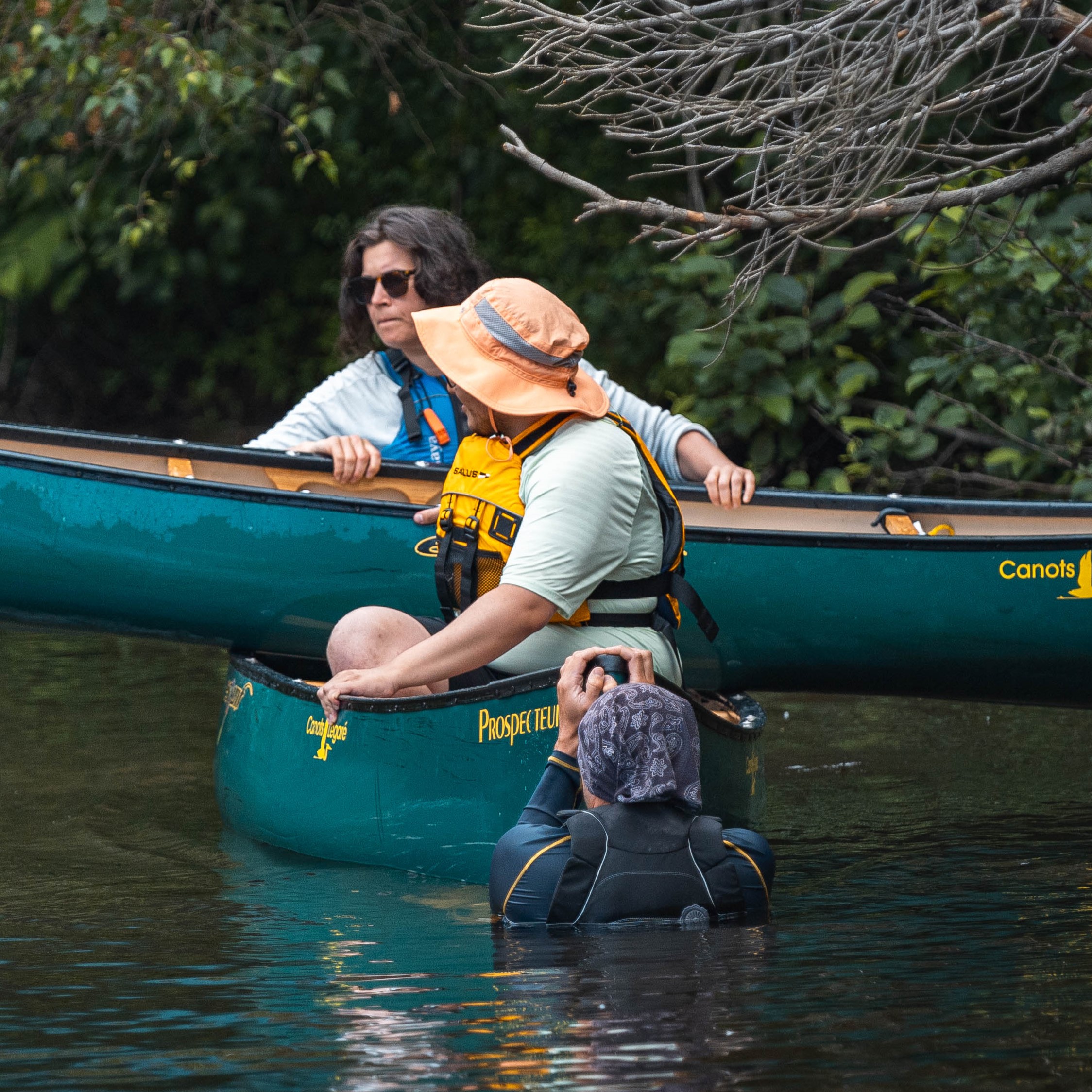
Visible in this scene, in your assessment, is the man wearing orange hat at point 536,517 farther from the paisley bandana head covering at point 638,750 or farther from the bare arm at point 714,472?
the bare arm at point 714,472

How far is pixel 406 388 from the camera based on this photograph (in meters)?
4.81

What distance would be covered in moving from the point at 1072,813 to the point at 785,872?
0.88m

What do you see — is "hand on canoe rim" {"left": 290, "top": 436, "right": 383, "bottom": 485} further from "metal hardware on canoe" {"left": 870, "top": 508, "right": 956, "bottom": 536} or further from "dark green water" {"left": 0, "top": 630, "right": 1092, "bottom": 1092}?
"metal hardware on canoe" {"left": 870, "top": 508, "right": 956, "bottom": 536}

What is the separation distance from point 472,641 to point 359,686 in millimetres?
301

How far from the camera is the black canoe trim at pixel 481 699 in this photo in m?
3.27

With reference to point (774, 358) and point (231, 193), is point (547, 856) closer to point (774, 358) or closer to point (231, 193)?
point (774, 358)

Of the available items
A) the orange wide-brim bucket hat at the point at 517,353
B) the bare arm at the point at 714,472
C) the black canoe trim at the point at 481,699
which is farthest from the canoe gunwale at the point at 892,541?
the orange wide-brim bucket hat at the point at 517,353

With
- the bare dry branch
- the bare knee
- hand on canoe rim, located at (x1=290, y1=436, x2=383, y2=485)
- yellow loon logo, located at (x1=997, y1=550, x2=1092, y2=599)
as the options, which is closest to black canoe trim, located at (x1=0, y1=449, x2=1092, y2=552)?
hand on canoe rim, located at (x1=290, y1=436, x2=383, y2=485)

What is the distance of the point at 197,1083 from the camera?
7.62ft

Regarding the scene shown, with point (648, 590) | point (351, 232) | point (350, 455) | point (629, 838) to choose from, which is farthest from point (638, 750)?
point (351, 232)

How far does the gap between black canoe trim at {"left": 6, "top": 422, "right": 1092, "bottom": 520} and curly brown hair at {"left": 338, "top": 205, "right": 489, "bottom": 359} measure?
1.63ft

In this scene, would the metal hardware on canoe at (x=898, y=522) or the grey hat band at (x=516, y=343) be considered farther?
the metal hardware on canoe at (x=898, y=522)

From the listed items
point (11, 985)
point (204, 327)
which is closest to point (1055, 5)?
point (11, 985)

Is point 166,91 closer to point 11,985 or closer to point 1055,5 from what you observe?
point 1055,5
